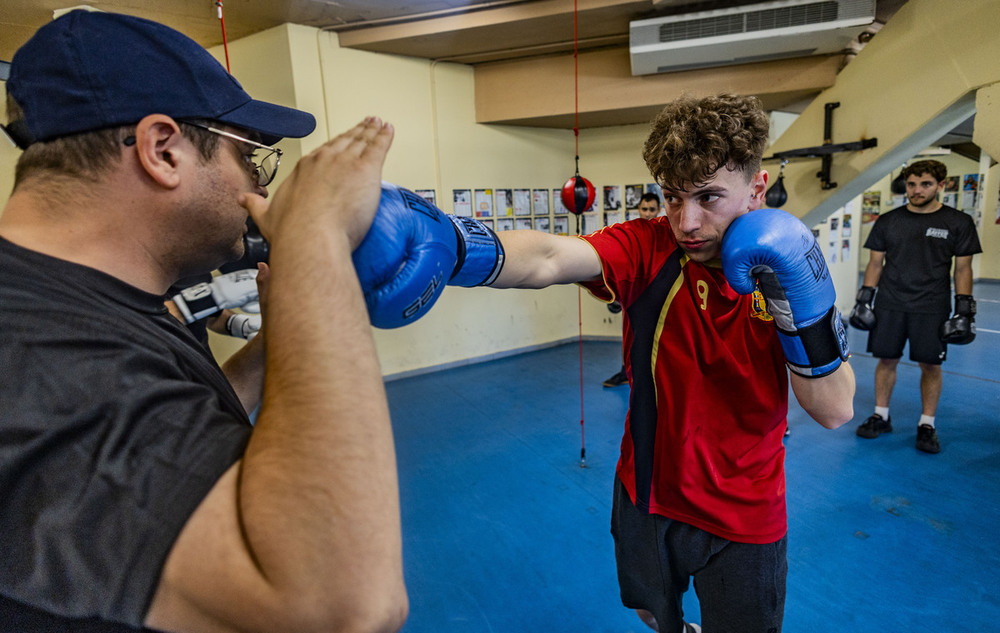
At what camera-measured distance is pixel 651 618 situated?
1613mm

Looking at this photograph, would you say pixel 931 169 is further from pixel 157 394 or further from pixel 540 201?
pixel 157 394

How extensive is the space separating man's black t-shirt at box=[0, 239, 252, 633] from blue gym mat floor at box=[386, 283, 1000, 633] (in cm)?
174

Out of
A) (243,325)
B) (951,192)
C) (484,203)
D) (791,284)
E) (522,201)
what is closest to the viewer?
(791,284)

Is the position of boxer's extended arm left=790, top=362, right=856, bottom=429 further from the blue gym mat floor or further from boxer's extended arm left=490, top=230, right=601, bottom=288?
the blue gym mat floor

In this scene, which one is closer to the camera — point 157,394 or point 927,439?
point 157,394

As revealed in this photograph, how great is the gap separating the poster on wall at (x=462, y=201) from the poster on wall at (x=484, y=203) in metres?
0.09

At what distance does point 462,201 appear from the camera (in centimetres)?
505

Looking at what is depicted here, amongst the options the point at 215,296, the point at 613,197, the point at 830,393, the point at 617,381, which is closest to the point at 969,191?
the point at 613,197

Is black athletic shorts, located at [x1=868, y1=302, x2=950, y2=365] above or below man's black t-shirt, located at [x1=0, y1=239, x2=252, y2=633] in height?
below

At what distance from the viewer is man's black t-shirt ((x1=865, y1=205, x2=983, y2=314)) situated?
10.5 ft

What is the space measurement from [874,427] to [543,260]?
335 centimetres

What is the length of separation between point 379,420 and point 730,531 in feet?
3.48

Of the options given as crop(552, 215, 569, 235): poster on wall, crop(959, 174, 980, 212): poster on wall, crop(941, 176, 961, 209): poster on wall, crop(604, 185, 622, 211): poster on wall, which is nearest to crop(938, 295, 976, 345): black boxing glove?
crop(604, 185, 622, 211): poster on wall

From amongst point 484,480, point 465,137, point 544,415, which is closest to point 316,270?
point 484,480
